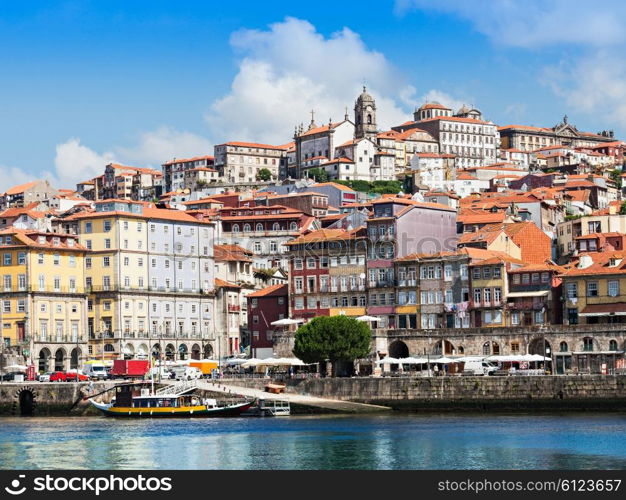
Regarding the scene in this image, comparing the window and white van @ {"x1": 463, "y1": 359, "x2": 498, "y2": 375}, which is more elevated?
the window

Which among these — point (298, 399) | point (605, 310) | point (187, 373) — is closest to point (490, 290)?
point (605, 310)

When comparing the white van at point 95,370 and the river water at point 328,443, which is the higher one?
the white van at point 95,370

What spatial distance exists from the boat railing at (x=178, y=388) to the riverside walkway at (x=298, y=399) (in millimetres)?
466

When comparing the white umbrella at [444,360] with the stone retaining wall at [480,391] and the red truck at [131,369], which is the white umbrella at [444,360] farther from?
the red truck at [131,369]

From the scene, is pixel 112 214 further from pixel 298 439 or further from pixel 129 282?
pixel 298 439

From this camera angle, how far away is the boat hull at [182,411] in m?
90.1

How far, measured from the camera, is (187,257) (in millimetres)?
127375

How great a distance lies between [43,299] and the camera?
117 metres

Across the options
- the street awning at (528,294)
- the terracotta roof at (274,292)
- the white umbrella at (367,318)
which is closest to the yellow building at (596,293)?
the street awning at (528,294)

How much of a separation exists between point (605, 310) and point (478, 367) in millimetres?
10144

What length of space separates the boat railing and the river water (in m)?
5.92

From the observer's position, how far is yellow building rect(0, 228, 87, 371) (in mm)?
115250

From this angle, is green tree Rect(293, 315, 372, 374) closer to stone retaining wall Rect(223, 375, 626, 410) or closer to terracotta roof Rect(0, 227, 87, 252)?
stone retaining wall Rect(223, 375, 626, 410)
